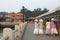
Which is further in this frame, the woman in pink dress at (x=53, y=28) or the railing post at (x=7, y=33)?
the woman in pink dress at (x=53, y=28)

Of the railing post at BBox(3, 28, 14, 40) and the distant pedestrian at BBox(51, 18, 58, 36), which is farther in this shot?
the distant pedestrian at BBox(51, 18, 58, 36)

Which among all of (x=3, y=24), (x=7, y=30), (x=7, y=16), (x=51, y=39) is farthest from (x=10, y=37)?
(x=7, y=16)

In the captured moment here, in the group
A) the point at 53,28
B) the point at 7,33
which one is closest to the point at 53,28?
the point at 53,28

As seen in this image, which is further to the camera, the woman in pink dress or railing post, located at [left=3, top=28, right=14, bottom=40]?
the woman in pink dress

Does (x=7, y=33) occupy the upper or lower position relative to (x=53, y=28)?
upper

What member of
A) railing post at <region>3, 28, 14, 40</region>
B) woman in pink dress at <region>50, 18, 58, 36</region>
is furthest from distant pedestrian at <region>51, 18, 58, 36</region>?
railing post at <region>3, 28, 14, 40</region>

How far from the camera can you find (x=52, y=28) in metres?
15.4

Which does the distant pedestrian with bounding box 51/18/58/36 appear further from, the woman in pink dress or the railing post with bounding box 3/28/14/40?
the railing post with bounding box 3/28/14/40

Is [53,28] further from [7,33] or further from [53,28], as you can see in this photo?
[7,33]

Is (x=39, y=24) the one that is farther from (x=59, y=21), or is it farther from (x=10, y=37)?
(x=10, y=37)

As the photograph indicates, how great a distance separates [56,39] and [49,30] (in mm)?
2297

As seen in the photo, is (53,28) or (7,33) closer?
(7,33)

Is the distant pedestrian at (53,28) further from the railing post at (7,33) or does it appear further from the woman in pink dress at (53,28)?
the railing post at (7,33)

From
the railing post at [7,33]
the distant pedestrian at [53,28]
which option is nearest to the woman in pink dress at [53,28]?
the distant pedestrian at [53,28]
